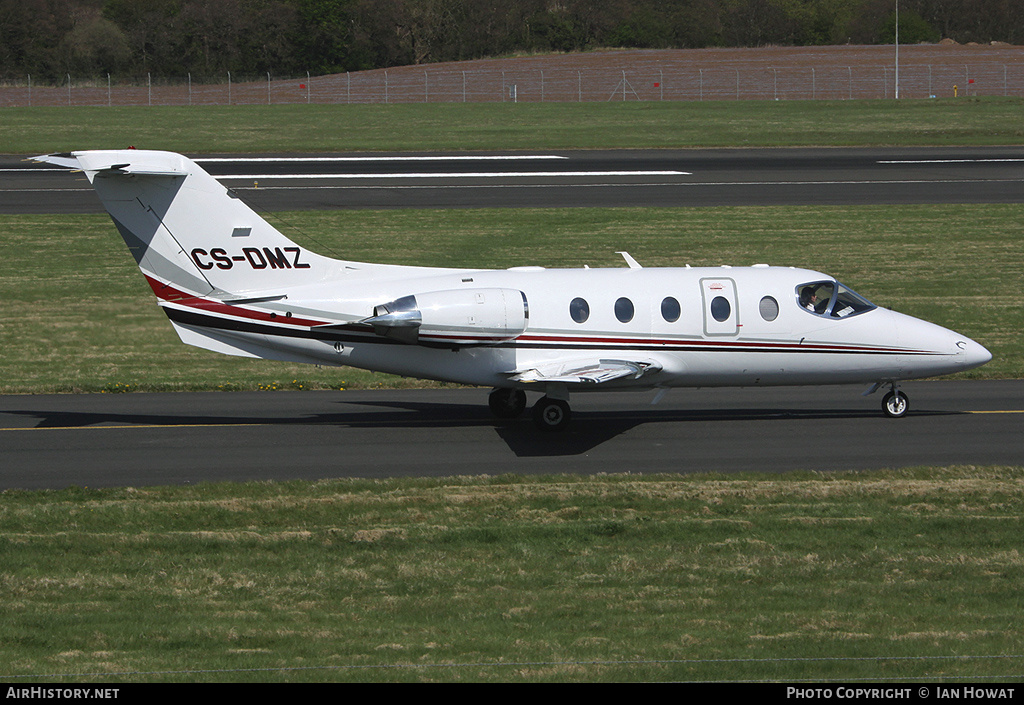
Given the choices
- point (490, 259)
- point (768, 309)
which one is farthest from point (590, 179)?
point (768, 309)

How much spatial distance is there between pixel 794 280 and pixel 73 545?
41.3 feet

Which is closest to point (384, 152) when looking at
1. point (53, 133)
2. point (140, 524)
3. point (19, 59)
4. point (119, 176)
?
point (53, 133)

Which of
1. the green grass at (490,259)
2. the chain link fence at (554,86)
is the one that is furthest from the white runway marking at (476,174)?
the chain link fence at (554,86)

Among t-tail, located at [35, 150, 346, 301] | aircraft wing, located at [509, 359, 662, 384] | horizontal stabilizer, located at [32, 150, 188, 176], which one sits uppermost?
horizontal stabilizer, located at [32, 150, 188, 176]

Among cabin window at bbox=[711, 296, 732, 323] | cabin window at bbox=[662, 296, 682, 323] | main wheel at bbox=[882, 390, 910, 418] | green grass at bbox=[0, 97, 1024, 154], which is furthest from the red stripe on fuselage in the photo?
green grass at bbox=[0, 97, 1024, 154]

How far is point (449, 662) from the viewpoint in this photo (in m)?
9.66

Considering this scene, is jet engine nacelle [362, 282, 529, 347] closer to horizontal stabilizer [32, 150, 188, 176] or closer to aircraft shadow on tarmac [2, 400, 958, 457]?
aircraft shadow on tarmac [2, 400, 958, 457]

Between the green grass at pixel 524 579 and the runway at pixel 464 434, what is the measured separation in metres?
1.23

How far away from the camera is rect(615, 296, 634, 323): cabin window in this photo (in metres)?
19.5

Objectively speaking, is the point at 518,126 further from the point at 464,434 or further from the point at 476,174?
the point at 464,434

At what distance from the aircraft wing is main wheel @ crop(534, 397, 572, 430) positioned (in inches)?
25.8

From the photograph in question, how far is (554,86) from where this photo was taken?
93125mm

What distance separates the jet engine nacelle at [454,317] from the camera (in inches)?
747

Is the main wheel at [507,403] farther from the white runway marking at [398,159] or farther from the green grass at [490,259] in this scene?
the white runway marking at [398,159]
